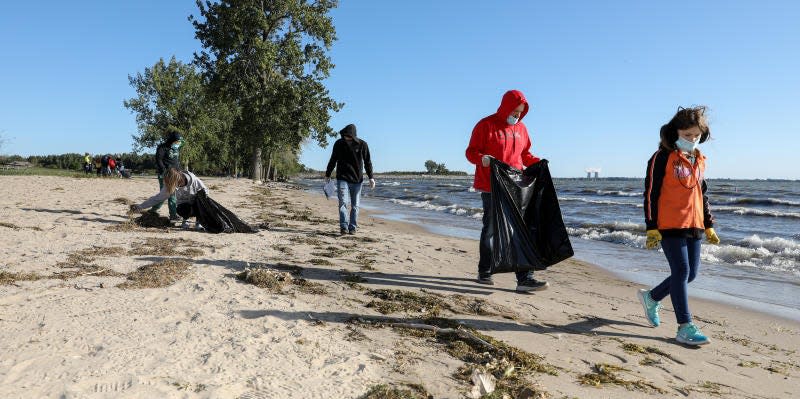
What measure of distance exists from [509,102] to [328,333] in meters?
3.04

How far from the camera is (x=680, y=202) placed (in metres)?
3.55

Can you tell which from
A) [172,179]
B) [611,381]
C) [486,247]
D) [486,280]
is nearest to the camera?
[611,381]

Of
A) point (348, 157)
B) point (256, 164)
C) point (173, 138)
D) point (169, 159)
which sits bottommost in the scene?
point (169, 159)

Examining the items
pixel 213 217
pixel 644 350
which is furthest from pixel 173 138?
pixel 644 350

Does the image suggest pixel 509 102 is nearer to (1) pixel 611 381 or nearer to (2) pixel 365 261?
(2) pixel 365 261

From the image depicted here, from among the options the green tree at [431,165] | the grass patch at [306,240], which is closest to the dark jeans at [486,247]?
the grass patch at [306,240]

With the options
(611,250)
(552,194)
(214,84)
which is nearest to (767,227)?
(611,250)

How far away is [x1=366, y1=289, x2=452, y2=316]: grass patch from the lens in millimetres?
3859

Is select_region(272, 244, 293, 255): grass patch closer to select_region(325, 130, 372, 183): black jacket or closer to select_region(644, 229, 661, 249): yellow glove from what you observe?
select_region(325, 130, 372, 183): black jacket

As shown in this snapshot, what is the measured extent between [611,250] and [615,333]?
6140 millimetres

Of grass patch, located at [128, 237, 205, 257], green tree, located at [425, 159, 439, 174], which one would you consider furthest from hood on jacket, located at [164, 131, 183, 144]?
green tree, located at [425, 159, 439, 174]

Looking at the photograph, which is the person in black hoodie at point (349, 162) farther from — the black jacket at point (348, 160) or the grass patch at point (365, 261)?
the grass patch at point (365, 261)

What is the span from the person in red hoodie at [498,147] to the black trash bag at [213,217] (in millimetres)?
4236

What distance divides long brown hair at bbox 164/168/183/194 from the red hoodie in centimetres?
474
